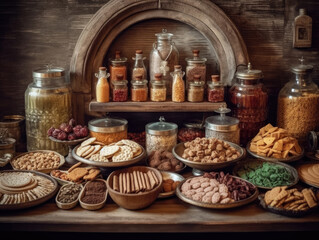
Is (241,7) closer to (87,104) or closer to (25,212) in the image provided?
(87,104)

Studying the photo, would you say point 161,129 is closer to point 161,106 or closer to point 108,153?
point 161,106

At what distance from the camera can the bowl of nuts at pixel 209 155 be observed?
2.57 m

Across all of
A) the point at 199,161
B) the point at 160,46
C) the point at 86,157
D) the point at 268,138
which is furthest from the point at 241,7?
the point at 86,157

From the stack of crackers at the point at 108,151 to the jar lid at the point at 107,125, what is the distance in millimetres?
90

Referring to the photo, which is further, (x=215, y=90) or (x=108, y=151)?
(x=215, y=90)

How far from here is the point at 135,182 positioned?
2420 mm

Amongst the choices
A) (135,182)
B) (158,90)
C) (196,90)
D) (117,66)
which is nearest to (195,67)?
(196,90)

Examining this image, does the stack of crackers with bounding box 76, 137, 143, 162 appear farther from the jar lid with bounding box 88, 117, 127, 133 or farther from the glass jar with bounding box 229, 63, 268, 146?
the glass jar with bounding box 229, 63, 268, 146

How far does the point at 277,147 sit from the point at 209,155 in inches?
18.8

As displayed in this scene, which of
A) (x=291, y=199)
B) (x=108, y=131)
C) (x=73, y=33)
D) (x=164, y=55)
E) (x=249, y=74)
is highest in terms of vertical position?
(x=73, y=33)

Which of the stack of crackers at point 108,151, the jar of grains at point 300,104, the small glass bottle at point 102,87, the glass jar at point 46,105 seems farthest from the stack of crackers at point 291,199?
the glass jar at point 46,105

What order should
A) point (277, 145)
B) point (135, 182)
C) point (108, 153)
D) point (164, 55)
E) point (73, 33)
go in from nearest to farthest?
point (135, 182) < point (108, 153) < point (277, 145) < point (164, 55) < point (73, 33)

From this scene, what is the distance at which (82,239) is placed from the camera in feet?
9.61

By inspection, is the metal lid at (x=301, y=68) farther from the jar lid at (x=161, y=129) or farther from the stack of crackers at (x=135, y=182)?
the stack of crackers at (x=135, y=182)
